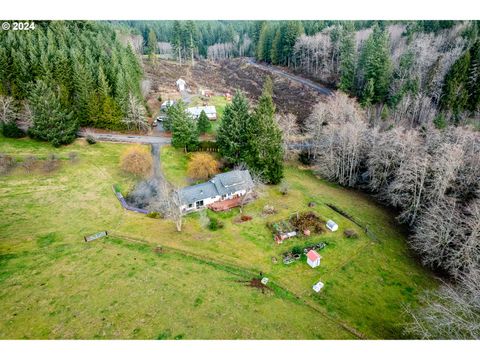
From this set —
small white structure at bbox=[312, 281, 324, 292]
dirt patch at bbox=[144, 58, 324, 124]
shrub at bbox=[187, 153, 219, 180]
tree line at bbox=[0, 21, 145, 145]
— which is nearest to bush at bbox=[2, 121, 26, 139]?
tree line at bbox=[0, 21, 145, 145]

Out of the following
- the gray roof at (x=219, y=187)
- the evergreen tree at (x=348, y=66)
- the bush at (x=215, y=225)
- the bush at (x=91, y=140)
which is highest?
the evergreen tree at (x=348, y=66)

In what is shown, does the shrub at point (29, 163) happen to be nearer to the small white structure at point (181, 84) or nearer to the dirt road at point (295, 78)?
the small white structure at point (181, 84)

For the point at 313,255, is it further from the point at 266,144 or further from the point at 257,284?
the point at 266,144

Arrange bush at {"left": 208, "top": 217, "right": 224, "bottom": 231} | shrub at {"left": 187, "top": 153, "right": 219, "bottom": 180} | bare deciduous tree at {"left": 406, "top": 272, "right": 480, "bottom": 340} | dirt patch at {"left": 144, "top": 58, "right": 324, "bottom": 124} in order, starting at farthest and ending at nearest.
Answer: dirt patch at {"left": 144, "top": 58, "right": 324, "bottom": 124}
shrub at {"left": 187, "top": 153, "right": 219, "bottom": 180}
bush at {"left": 208, "top": 217, "right": 224, "bottom": 231}
bare deciduous tree at {"left": 406, "top": 272, "right": 480, "bottom": 340}

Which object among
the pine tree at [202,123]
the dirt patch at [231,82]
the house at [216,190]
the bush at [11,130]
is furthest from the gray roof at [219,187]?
the dirt patch at [231,82]

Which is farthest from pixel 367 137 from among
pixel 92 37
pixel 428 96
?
pixel 92 37

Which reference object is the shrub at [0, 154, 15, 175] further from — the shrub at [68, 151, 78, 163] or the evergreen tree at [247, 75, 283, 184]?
the evergreen tree at [247, 75, 283, 184]

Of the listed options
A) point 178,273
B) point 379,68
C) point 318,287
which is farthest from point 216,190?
point 379,68
